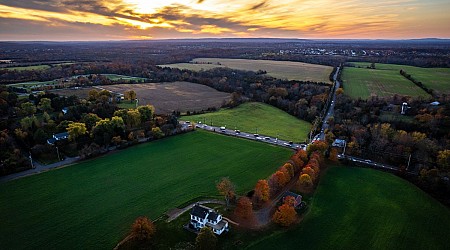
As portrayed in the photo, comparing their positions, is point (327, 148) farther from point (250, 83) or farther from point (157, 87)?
point (157, 87)

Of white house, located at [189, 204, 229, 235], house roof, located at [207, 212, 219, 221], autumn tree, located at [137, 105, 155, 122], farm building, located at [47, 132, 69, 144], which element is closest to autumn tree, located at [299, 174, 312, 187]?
white house, located at [189, 204, 229, 235]

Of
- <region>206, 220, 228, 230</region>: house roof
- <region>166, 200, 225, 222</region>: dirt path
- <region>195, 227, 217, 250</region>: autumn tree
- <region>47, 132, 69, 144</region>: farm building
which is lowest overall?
<region>166, 200, 225, 222</region>: dirt path

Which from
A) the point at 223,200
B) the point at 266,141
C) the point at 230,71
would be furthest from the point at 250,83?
the point at 223,200

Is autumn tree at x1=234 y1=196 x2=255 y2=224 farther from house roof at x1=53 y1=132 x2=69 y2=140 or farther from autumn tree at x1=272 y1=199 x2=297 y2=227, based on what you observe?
house roof at x1=53 y1=132 x2=69 y2=140

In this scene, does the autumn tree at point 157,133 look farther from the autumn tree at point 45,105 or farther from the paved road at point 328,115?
the autumn tree at point 45,105

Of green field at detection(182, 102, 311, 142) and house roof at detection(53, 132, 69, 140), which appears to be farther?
green field at detection(182, 102, 311, 142)
